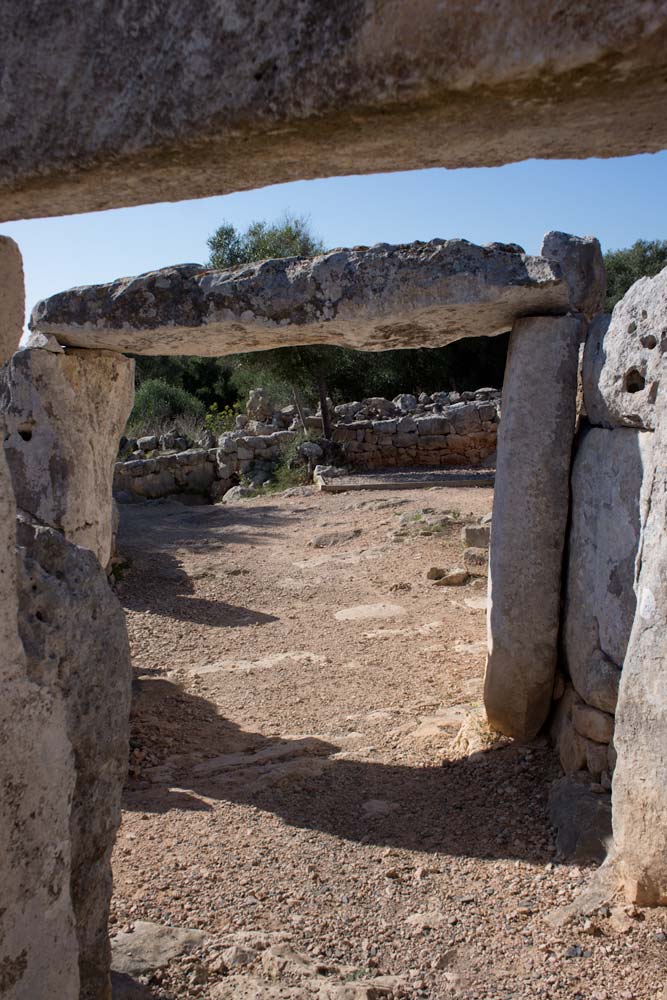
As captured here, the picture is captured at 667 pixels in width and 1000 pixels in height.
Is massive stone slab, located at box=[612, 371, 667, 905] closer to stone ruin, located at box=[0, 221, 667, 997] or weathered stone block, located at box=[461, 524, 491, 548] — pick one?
stone ruin, located at box=[0, 221, 667, 997]

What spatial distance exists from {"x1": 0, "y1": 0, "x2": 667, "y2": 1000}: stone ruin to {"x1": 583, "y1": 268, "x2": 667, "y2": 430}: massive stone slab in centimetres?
2

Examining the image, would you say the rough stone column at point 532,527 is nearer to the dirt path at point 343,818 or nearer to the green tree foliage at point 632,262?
the dirt path at point 343,818

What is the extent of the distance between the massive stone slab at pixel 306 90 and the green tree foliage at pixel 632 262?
81.4 feet

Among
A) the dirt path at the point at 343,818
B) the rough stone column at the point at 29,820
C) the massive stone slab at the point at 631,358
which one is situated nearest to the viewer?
the rough stone column at the point at 29,820

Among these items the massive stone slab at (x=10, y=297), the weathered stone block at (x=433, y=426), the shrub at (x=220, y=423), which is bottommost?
the shrub at (x=220, y=423)

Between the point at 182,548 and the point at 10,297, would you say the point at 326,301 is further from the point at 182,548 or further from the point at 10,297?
the point at 182,548

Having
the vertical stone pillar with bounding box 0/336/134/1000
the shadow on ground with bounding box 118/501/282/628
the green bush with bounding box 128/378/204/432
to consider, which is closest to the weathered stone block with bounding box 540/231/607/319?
the vertical stone pillar with bounding box 0/336/134/1000

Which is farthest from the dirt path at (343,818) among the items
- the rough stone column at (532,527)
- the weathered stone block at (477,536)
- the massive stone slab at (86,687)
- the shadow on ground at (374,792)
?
the weathered stone block at (477,536)

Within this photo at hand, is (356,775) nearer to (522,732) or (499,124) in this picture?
(522,732)

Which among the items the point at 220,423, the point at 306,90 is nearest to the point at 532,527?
the point at 306,90

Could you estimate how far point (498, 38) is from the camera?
3.98 ft

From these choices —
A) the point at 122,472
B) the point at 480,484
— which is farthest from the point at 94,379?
the point at 122,472

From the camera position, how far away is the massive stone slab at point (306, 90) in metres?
1.21

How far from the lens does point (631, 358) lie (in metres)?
3.63
